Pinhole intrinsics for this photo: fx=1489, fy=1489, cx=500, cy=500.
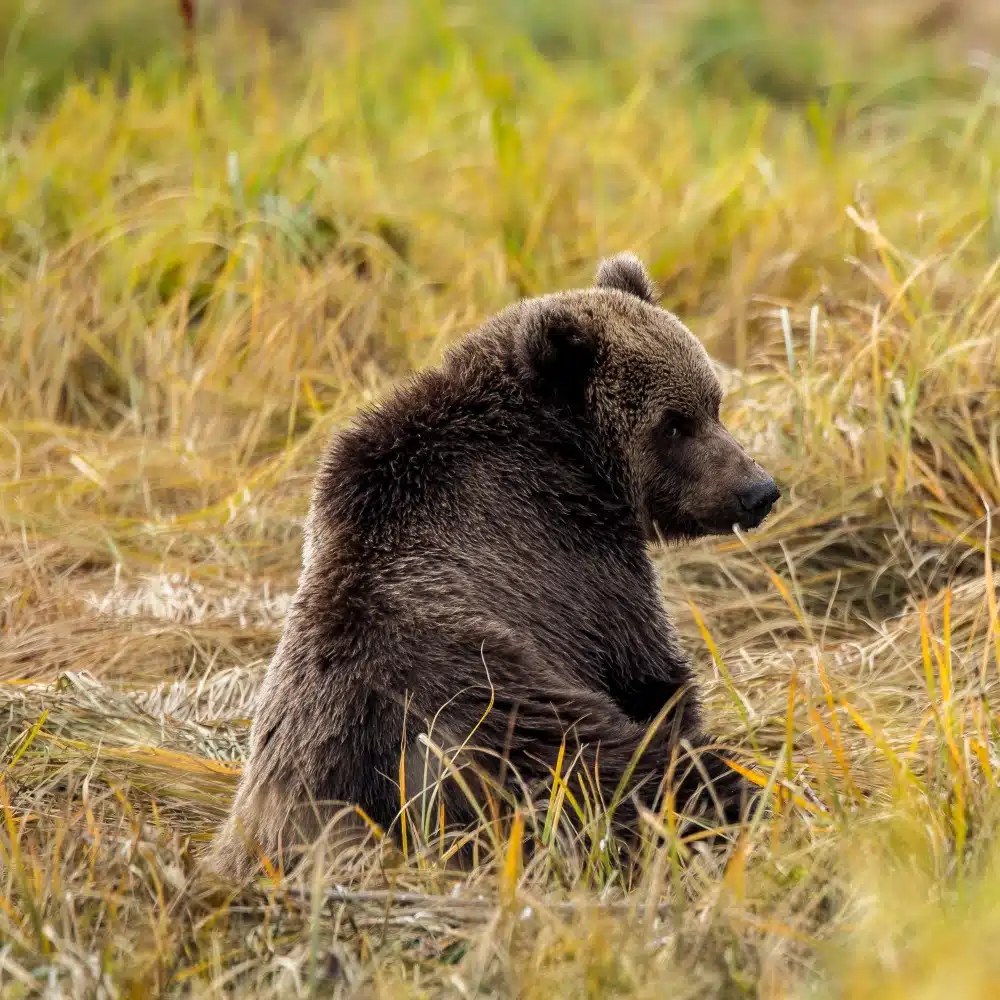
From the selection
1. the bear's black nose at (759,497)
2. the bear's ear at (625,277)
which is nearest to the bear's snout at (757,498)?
the bear's black nose at (759,497)

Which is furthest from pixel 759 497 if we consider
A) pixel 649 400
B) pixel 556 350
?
pixel 556 350

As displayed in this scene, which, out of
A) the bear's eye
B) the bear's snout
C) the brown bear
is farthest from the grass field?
the bear's eye

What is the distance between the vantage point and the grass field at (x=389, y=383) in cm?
275

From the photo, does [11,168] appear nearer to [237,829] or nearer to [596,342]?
[596,342]

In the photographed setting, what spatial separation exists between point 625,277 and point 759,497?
0.79 meters

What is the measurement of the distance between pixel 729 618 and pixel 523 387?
173 centimetres

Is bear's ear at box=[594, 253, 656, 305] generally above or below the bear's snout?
above

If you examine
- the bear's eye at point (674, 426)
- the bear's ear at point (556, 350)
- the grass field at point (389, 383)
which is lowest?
the grass field at point (389, 383)

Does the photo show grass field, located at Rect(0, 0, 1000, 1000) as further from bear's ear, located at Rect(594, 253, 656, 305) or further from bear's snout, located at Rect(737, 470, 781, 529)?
bear's ear, located at Rect(594, 253, 656, 305)

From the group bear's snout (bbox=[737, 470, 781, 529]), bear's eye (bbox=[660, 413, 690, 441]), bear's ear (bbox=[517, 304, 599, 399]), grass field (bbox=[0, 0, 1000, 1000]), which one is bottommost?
grass field (bbox=[0, 0, 1000, 1000])

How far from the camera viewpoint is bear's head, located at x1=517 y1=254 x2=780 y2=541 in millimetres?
3928

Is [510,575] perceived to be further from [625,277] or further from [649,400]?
[625,277]

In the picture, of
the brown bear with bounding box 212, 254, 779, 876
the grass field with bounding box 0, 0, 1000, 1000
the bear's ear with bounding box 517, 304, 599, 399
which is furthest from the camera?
the bear's ear with bounding box 517, 304, 599, 399

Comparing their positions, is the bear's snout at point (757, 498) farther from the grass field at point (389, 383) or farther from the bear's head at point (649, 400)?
the grass field at point (389, 383)
